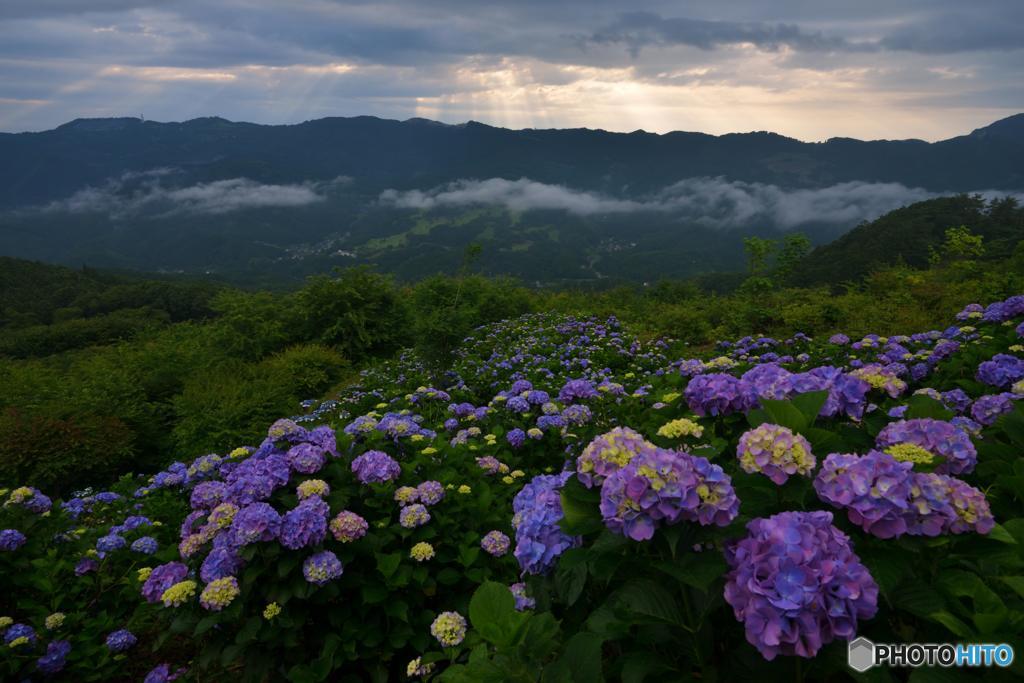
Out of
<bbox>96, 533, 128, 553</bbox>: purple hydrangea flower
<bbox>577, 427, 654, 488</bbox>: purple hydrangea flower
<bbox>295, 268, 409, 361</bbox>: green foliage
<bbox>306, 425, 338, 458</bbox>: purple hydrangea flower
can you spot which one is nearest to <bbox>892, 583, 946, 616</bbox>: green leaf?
<bbox>577, 427, 654, 488</bbox>: purple hydrangea flower

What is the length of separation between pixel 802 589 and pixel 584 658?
709 millimetres

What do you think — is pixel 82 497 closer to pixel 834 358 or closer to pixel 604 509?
pixel 604 509

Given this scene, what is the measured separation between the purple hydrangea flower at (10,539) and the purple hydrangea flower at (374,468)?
Result: 2.25m

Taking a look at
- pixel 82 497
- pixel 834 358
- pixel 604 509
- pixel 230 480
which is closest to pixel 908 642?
pixel 604 509

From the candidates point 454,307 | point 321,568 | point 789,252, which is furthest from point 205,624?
point 789,252

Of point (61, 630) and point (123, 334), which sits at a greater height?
point (61, 630)

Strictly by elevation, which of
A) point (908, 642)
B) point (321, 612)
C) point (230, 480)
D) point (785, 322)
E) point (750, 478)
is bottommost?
point (785, 322)

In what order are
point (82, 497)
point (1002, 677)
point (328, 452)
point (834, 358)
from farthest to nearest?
point (834, 358), point (82, 497), point (328, 452), point (1002, 677)

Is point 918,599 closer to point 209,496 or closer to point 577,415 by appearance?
point 577,415

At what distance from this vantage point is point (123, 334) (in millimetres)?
33844

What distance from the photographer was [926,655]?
1.54 m

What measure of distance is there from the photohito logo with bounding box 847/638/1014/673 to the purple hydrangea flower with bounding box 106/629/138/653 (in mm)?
3742

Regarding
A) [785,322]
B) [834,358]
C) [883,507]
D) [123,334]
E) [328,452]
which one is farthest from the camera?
[123,334]

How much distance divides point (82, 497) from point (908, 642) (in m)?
6.19
